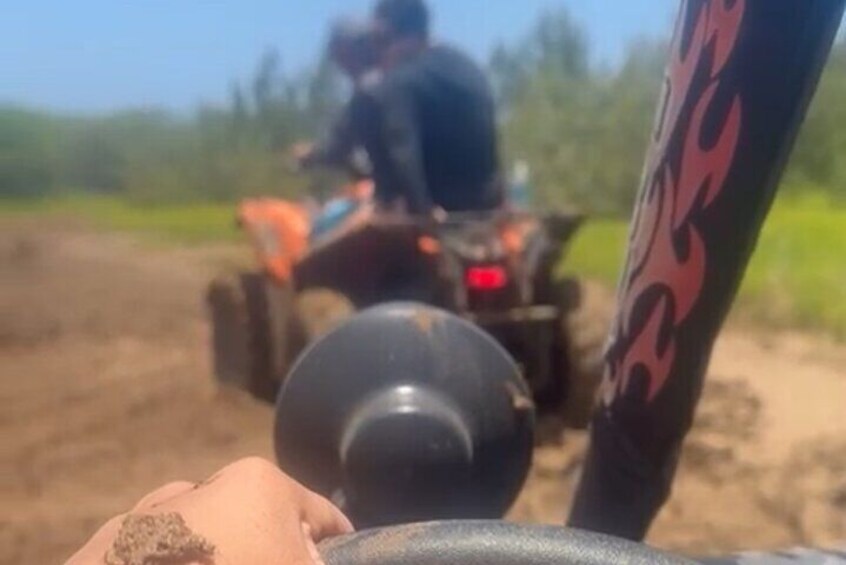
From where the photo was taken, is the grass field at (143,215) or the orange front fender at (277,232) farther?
the grass field at (143,215)

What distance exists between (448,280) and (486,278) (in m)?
0.14

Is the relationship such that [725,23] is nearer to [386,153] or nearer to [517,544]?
[517,544]

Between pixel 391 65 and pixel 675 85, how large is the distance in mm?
4982

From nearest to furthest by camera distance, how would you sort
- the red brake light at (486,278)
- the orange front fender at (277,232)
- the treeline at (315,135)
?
the red brake light at (486,278) < the orange front fender at (277,232) < the treeline at (315,135)

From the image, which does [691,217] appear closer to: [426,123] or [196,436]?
[426,123]

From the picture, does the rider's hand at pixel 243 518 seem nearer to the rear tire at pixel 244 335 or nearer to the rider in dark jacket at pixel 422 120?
the rider in dark jacket at pixel 422 120

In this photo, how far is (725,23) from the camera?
5.02ft

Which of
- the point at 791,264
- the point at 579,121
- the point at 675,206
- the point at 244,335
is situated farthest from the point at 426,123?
the point at 579,121

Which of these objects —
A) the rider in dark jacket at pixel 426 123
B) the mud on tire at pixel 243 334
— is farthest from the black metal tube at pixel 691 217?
the mud on tire at pixel 243 334

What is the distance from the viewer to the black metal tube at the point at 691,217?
1.50 meters

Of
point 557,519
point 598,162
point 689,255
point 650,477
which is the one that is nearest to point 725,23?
point 689,255

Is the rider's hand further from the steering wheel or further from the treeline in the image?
the treeline

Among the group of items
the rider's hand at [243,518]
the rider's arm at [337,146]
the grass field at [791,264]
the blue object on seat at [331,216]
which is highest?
the rider's hand at [243,518]

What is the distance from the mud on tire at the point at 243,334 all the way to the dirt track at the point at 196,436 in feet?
0.38
